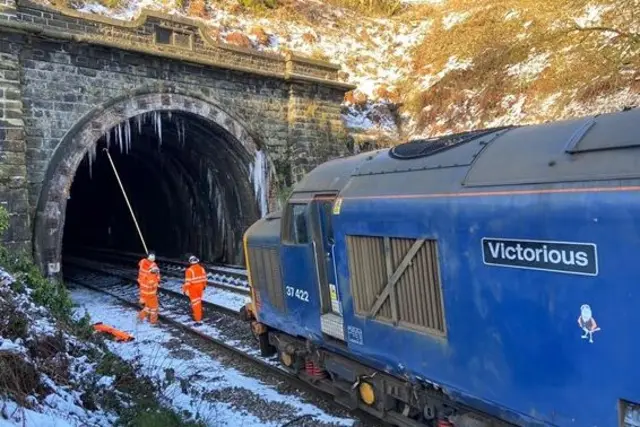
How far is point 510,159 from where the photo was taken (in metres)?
3.98

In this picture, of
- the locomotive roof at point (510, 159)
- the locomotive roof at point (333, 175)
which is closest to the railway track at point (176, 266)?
the locomotive roof at point (333, 175)

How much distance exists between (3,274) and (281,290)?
3.81 meters

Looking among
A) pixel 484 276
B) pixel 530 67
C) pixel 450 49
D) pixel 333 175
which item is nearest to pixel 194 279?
pixel 333 175

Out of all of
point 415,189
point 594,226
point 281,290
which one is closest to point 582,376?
point 594,226

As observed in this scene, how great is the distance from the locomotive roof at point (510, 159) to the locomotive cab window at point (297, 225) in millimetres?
686

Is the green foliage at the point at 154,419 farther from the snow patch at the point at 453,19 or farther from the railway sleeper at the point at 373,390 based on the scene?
the snow patch at the point at 453,19

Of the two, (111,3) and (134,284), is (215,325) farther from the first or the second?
(111,3)

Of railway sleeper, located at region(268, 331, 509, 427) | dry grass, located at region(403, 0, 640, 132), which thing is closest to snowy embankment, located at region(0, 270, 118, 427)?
railway sleeper, located at region(268, 331, 509, 427)

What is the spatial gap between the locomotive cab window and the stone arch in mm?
9280

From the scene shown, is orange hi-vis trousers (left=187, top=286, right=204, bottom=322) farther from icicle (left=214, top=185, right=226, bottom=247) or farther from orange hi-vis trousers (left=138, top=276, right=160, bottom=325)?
icicle (left=214, top=185, right=226, bottom=247)

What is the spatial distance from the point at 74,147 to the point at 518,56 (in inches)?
686

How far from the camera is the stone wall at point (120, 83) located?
12836 millimetres

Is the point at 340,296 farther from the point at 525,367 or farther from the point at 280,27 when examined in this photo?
the point at 280,27

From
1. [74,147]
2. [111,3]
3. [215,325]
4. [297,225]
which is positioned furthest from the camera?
[111,3]
